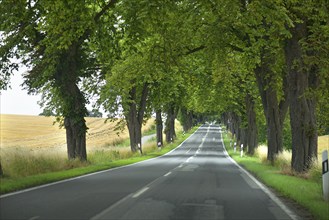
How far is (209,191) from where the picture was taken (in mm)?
12797

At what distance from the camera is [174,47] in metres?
20.0

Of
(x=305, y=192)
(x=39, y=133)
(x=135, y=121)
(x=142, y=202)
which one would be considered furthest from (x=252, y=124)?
(x=39, y=133)

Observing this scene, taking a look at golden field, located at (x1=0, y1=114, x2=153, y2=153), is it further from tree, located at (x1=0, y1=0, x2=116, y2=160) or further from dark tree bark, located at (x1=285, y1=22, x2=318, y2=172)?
dark tree bark, located at (x1=285, y1=22, x2=318, y2=172)

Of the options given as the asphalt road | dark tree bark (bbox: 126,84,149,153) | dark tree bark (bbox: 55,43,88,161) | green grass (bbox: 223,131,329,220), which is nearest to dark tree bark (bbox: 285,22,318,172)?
green grass (bbox: 223,131,329,220)

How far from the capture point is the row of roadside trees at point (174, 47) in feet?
43.7

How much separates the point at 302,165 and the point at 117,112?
74.1 feet

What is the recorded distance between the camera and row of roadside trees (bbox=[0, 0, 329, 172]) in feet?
43.7

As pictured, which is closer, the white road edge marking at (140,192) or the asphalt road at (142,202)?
the asphalt road at (142,202)

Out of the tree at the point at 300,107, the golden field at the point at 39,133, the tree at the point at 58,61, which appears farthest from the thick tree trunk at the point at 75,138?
the golden field at the point at 39,133

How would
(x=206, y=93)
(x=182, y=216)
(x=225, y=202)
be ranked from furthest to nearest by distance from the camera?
1. (x=206, y=93)
2. (x=225, y=202)
3. (x=182, y=216)

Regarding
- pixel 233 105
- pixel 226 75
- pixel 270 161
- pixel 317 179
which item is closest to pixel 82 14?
pixel 317 179

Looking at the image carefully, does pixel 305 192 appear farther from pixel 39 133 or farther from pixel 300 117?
pixel 39 133

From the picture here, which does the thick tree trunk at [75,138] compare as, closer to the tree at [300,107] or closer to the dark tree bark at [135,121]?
the tree at [300,107]

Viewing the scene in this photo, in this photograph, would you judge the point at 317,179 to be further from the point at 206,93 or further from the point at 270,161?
the point at 206,93
